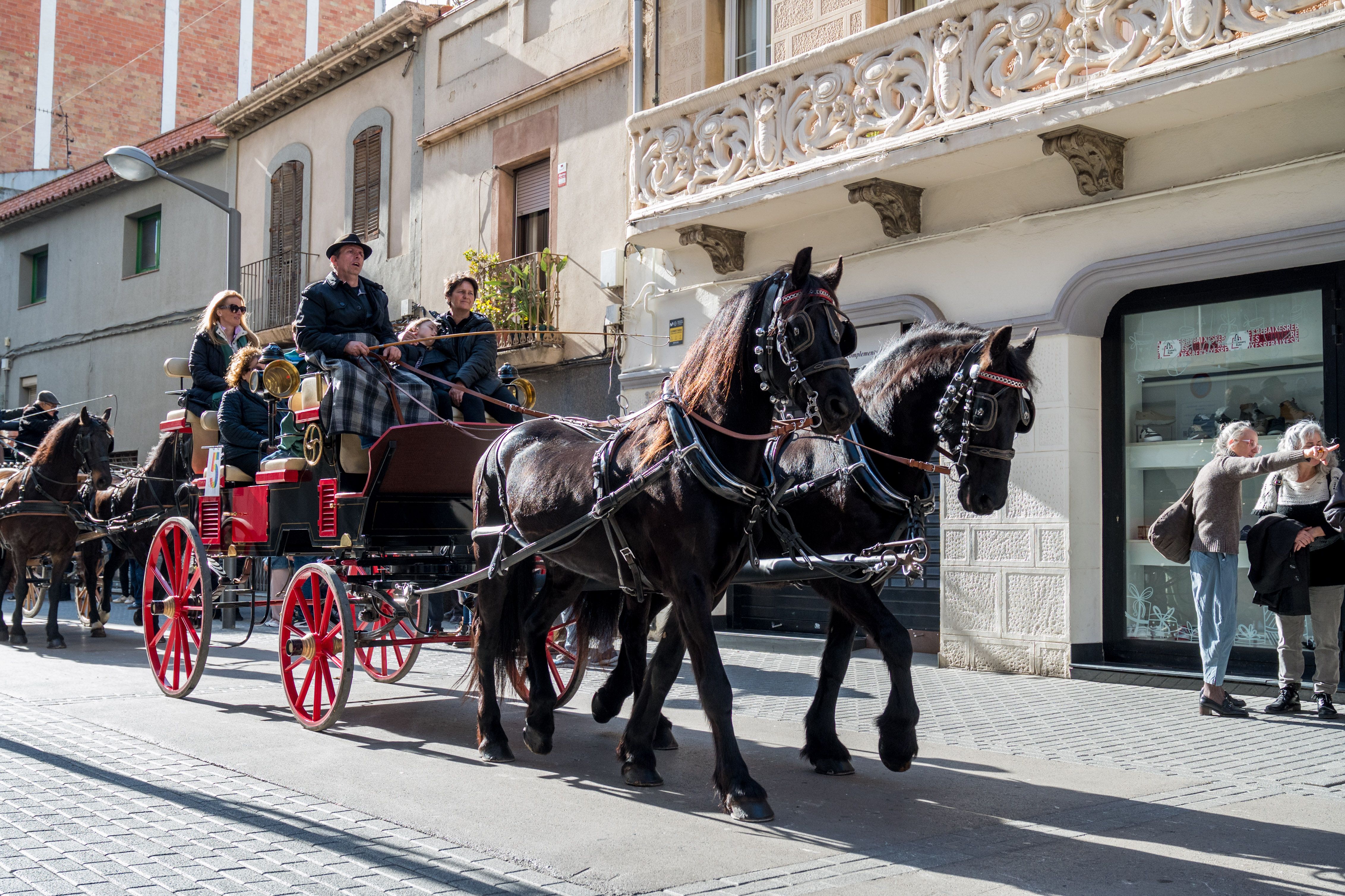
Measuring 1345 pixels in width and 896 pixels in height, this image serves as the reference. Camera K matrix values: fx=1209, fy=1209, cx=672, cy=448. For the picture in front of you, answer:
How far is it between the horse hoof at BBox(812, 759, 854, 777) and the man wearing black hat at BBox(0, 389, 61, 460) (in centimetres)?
1166

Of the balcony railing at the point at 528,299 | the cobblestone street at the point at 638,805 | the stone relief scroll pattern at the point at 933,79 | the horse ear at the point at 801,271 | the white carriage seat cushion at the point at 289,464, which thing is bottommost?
the cobblestone street at the point at 638,805

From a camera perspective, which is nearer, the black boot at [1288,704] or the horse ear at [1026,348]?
the horse ear at [1026,348]

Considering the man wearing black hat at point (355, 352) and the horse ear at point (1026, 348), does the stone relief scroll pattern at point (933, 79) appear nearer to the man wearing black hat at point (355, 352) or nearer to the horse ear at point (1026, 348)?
the horse ear at point (1026, 348)

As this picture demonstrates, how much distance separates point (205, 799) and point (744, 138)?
8.02 m

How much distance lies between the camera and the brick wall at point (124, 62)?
2730 centimetres

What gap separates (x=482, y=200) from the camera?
15.8 metres

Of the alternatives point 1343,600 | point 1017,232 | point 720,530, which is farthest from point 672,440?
point 1017,232

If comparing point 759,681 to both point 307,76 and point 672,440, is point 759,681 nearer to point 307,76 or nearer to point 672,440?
point 672,440

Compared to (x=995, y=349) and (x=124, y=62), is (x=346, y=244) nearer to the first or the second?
(x=995, y=349)

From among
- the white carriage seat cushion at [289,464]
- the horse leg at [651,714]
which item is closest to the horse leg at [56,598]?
the white carriage seat cushion at [289,464]

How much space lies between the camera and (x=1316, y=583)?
7.74m

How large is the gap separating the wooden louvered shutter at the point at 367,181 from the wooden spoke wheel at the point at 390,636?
923 centimetres

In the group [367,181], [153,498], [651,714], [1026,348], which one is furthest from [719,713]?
[367,181]

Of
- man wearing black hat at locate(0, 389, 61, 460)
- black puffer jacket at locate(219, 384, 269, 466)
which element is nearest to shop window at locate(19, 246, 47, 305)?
man wearing black hat at locate(0, 389, 61, 460)
